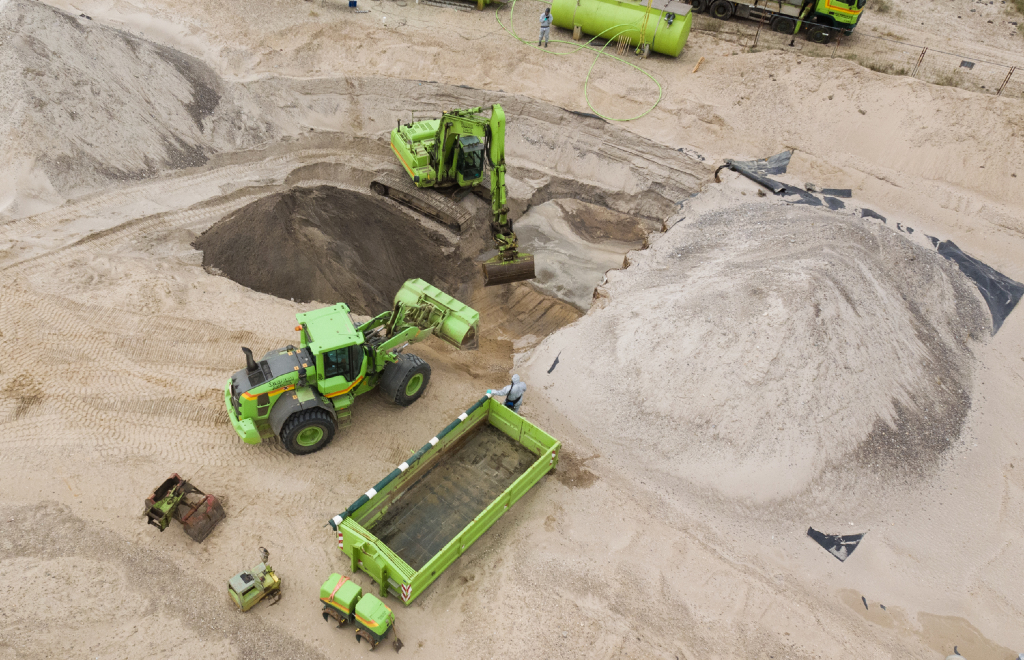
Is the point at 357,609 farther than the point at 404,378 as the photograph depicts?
No

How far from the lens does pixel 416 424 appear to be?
36.2 ft

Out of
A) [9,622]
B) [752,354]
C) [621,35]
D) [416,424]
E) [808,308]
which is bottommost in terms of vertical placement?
[9,622]

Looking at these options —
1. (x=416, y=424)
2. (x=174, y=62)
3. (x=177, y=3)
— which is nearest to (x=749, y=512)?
(x=416, y=424)

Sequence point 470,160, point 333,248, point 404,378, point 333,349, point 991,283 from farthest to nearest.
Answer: point 333,248, point 470,160, point 991,283, point 404,378, point 333,349

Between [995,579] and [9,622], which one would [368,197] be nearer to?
[9,622]

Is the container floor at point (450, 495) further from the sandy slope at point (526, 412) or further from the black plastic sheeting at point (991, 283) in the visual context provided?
the black plastic sheeting at point (991, 283)

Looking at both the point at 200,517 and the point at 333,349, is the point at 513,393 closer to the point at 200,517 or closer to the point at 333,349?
the point at 333,349

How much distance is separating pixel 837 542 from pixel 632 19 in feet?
58.4

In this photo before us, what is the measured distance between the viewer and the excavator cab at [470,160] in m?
15.8

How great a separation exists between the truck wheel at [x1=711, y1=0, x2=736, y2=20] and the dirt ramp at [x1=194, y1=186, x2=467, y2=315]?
52.6 feet

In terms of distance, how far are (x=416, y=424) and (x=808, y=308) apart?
735 centimetres

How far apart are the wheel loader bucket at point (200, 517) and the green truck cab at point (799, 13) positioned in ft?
79.6

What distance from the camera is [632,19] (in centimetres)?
2062

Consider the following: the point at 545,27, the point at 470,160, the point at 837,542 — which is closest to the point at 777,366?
the point at 837,542
